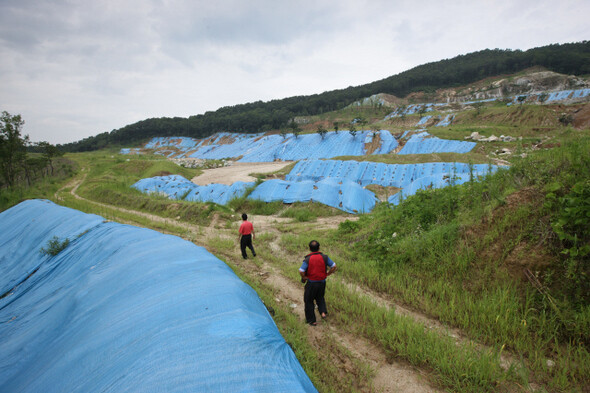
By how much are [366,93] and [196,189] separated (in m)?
82.9

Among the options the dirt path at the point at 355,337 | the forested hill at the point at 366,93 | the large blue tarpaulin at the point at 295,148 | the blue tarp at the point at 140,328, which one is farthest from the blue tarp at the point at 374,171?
the forested hill at the point at 366,93

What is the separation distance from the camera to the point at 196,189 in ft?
58.0

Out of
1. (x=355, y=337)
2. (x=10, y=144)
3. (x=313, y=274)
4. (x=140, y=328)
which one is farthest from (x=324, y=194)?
(x=10, y=144)

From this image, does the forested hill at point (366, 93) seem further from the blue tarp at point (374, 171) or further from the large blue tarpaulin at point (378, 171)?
the large blue tarpaulin at point (378, 171)

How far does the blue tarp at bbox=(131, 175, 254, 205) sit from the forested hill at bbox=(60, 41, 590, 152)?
48082mm

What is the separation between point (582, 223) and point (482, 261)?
1294 millimetres

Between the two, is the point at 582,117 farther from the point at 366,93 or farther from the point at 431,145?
the point at 366,93

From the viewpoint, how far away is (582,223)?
306 cm

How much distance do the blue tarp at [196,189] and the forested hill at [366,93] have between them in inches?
1893

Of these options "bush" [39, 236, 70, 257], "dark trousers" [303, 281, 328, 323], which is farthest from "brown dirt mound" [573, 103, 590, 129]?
"bush" [39, 236, 70, 257]

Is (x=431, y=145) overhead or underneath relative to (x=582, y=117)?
underneath

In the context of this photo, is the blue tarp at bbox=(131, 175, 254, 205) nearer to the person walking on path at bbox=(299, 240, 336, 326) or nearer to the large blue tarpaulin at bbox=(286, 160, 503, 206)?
the large blue tarpaulin at bbox=(286, 160, 503, 206)

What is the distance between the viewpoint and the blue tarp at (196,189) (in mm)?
14969

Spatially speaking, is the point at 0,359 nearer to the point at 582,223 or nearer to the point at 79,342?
the point at 79,342
